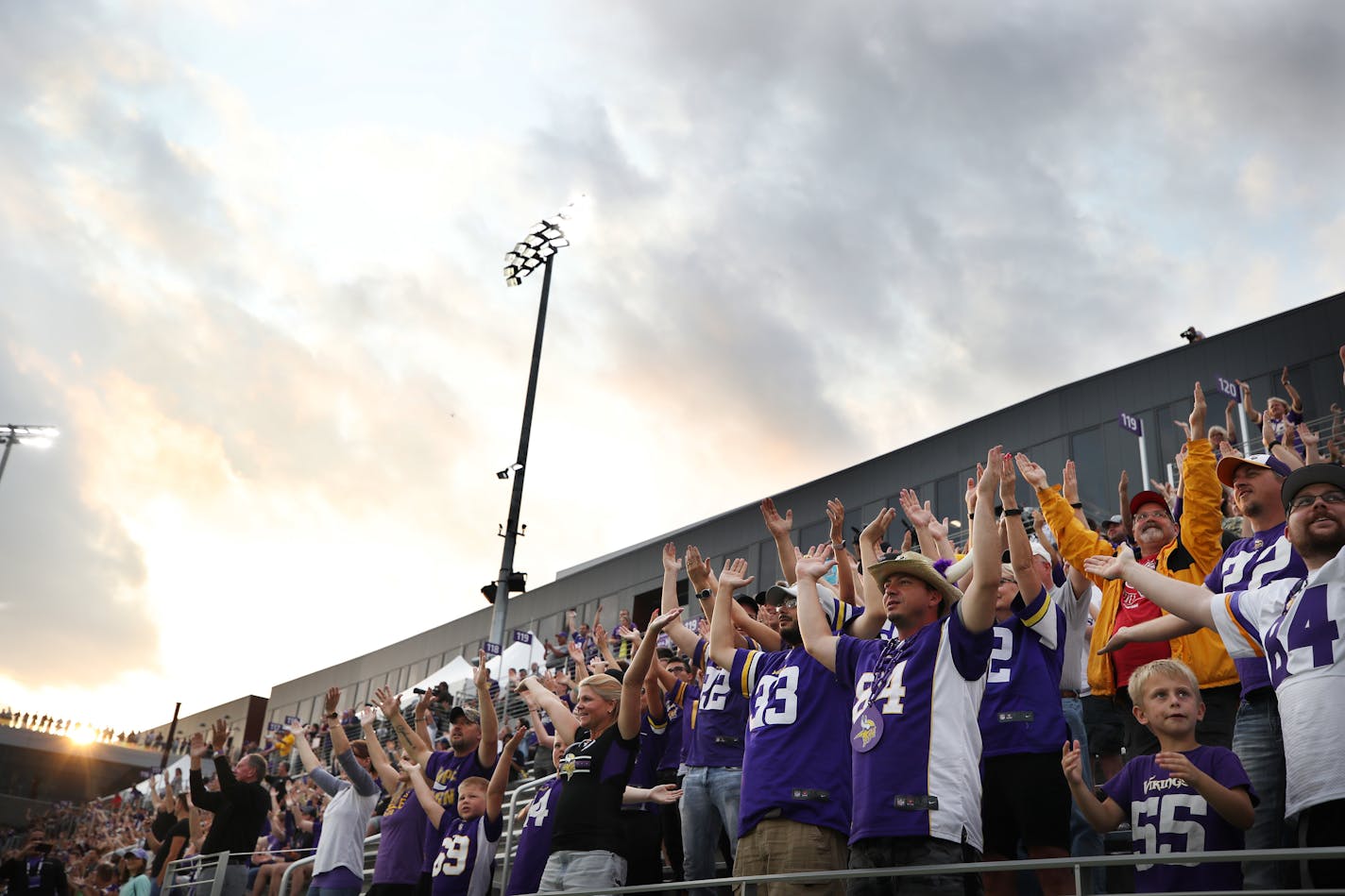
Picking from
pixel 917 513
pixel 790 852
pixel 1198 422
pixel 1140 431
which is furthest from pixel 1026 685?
pixel 1140 431

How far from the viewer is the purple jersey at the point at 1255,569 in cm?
483

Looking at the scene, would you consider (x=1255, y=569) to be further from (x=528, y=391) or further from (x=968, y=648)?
(x=528, y=391)

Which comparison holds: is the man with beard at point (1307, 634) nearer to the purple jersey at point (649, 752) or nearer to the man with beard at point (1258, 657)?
the man with beard at point (1258, 657)

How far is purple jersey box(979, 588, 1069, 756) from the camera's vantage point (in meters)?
5.20

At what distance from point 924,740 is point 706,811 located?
2388 mm

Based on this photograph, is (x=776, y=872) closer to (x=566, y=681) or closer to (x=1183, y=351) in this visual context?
(x=566, y=681)

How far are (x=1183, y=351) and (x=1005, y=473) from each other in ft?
85.8

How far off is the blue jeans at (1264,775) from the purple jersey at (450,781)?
507 centimetres

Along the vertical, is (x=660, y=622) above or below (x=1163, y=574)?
below

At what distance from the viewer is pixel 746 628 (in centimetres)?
712

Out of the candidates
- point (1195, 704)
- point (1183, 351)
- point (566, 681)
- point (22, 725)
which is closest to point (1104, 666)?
point (1195, 704)

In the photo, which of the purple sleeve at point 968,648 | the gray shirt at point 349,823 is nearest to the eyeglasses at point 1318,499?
the purple sleeve at point 968,648

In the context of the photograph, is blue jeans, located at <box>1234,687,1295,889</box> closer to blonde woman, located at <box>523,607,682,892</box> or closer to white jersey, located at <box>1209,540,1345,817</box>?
white jersey, located at <box>1209,540,1345,817</box>

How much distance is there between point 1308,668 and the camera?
426 cm
